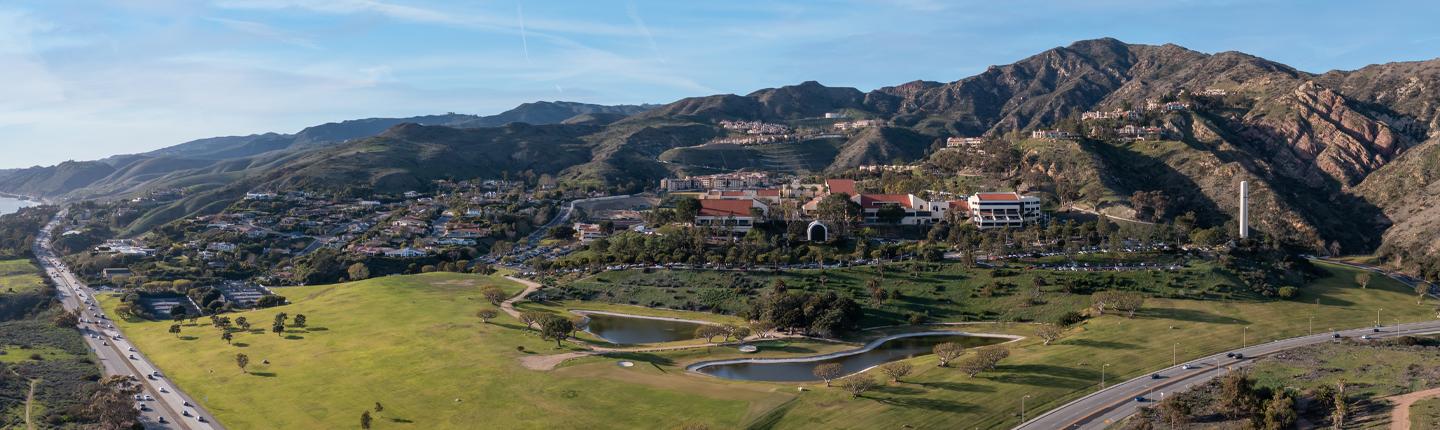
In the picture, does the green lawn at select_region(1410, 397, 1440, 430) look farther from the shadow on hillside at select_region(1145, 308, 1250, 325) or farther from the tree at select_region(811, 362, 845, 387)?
the tree at select_region(811, 362, 845, 387)

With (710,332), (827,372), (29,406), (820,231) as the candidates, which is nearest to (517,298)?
(710,332)

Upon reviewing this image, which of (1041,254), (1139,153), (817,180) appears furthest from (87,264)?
(1139,153)

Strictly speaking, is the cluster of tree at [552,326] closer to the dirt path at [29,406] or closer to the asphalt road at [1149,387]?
the dirt path at [29,406]

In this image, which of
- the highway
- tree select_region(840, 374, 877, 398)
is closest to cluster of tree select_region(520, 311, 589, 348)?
the highway

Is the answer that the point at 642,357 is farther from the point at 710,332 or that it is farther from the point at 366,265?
the point at 366,265

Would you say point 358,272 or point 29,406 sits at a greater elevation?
point 358,272

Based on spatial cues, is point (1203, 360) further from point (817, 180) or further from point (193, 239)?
point (193, 239)

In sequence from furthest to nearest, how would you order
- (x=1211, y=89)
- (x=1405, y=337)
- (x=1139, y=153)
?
(x=1211, y=89) < (x=1139, y=153) < (x=1405, y=337)
